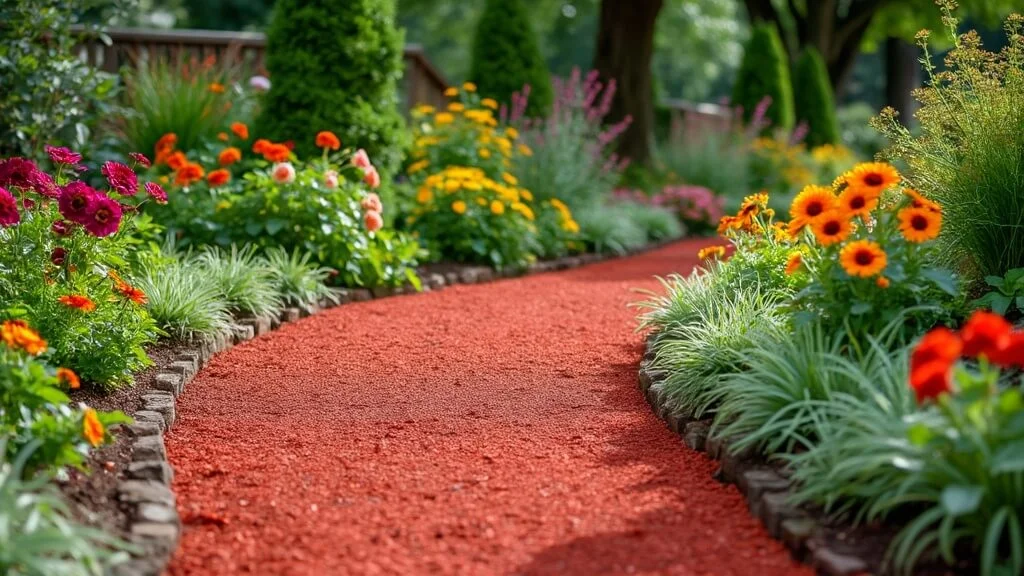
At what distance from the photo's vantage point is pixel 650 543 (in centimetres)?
299

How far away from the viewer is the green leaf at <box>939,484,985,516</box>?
239 cm

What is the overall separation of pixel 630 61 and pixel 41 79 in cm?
851

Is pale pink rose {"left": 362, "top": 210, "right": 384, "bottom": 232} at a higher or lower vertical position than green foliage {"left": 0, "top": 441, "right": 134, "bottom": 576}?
higher

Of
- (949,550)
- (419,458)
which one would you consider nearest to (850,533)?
(949,550)

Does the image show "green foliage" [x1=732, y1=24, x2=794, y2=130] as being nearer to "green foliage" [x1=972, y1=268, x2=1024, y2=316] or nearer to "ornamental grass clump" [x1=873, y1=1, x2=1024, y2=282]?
"ornamental grass clump" [x1=873, y1=1, x2=1024, y2=282]

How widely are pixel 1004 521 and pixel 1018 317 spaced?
2.05 m

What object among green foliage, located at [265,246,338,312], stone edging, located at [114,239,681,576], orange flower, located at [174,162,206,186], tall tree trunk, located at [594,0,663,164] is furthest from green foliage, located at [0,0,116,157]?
tall tree trunk, located at [594,0,663,164]

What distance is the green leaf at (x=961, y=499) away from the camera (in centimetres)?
239

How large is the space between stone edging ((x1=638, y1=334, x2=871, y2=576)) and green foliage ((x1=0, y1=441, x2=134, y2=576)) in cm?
168

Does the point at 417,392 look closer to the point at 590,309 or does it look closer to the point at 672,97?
the point at 590,309

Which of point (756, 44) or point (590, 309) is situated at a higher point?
point (756, 44)

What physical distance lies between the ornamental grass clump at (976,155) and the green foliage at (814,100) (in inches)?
604

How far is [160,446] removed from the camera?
3568 mm

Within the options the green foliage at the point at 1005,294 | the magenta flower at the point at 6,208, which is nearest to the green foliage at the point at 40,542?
the magenta flower at the point at 6,208
